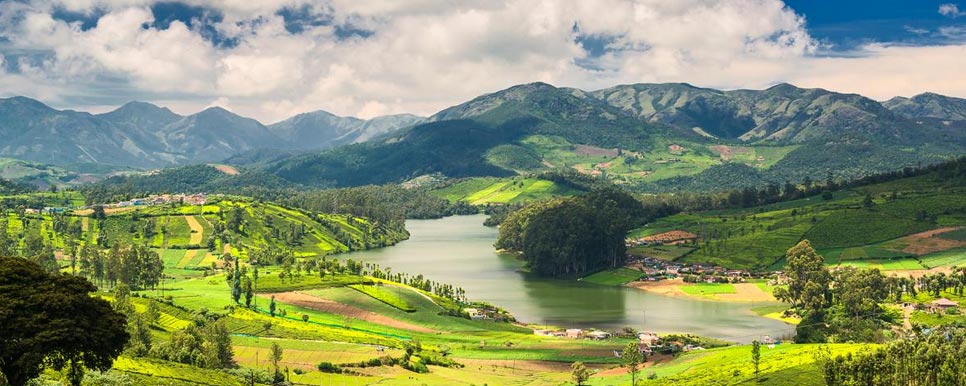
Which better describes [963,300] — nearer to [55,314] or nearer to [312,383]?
[312,383]

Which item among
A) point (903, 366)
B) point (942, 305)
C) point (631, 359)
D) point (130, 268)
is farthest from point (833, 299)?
point (130, 268)

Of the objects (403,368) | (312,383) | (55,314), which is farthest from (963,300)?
(55,314)

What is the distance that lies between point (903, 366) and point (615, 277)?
10007cm

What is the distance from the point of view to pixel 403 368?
80.2m

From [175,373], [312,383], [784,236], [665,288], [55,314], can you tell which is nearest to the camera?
[55,314]

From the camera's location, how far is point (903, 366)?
2343 inches

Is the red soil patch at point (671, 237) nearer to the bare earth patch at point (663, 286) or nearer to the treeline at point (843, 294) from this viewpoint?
the bare earth patch at point (663, 286)

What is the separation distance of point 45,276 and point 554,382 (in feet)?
161

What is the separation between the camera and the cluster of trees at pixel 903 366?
57781 millimetres

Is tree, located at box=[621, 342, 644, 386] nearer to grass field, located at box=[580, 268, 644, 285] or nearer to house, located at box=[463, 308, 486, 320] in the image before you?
house, located at box=[463, 308, 486, 320]

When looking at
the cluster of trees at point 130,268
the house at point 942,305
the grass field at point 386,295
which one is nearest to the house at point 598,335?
the grass field at point 386,295

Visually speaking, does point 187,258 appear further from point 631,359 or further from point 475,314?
point 631,359

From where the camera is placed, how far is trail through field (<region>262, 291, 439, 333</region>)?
4395 inches

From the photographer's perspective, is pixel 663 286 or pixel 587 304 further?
pixel 663 286
